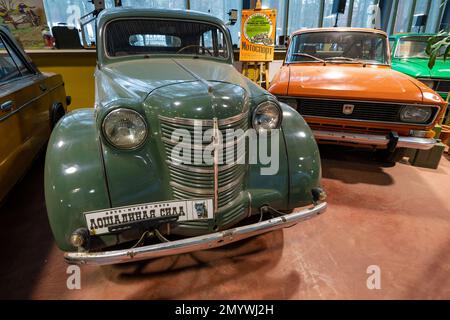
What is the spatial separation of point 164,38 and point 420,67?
4185 mm

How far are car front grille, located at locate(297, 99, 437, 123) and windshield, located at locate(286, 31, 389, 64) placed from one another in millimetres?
956

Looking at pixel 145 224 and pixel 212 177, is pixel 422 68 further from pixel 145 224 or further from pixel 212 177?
pixel 145 224

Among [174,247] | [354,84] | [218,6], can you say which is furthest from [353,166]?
[218,6]

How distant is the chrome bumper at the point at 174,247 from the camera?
1.19 metres

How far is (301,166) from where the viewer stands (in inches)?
66.4

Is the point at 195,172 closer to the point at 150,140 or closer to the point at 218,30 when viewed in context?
the point at 150,140

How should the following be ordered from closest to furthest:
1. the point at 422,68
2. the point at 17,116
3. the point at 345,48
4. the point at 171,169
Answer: the point at 171,169 < the point at 17,116 < the point at 345,48 < the point at 422,68

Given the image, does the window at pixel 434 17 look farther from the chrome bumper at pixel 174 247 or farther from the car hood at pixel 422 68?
the chrome bumper at pixel 174 247

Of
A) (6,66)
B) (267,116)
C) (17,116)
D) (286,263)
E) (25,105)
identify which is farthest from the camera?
(6,66)

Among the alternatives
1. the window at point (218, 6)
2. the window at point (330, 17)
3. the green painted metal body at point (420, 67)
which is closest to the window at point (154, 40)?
the green painted metal body at point (420, 67)

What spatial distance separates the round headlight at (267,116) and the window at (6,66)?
241 cm
